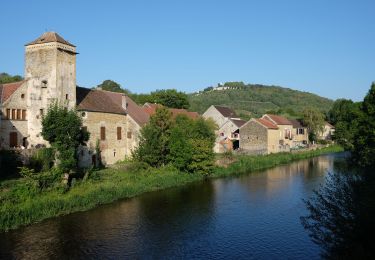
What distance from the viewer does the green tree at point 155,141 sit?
1379 inches

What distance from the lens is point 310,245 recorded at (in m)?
18.6

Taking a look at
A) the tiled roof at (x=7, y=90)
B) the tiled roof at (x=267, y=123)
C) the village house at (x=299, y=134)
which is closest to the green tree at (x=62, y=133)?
the tiled roof at (x=7, y=90)

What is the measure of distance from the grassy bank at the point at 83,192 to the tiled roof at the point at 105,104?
5.69 m

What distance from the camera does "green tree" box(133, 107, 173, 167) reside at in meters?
35.0

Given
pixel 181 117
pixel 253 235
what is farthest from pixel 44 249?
pixel 181 117

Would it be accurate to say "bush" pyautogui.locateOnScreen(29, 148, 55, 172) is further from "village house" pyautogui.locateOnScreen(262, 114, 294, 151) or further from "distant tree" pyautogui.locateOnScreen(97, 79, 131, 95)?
"distant tree" pyautogui.locateOnScreen(97, 79, 131, 95)

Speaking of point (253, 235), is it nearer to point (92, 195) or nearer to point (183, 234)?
point (183, 234)

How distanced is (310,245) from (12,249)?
1360cm

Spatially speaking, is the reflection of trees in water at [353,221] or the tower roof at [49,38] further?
the tower roof at [49,38]

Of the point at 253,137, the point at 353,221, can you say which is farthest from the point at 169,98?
the point at 353,221

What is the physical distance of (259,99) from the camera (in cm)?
14388

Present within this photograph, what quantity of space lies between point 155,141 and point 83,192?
1037cm

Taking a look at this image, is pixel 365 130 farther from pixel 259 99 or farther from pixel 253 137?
pixel 259 99

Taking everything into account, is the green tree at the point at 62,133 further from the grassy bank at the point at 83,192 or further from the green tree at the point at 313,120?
the green tree at the point at 313,120
